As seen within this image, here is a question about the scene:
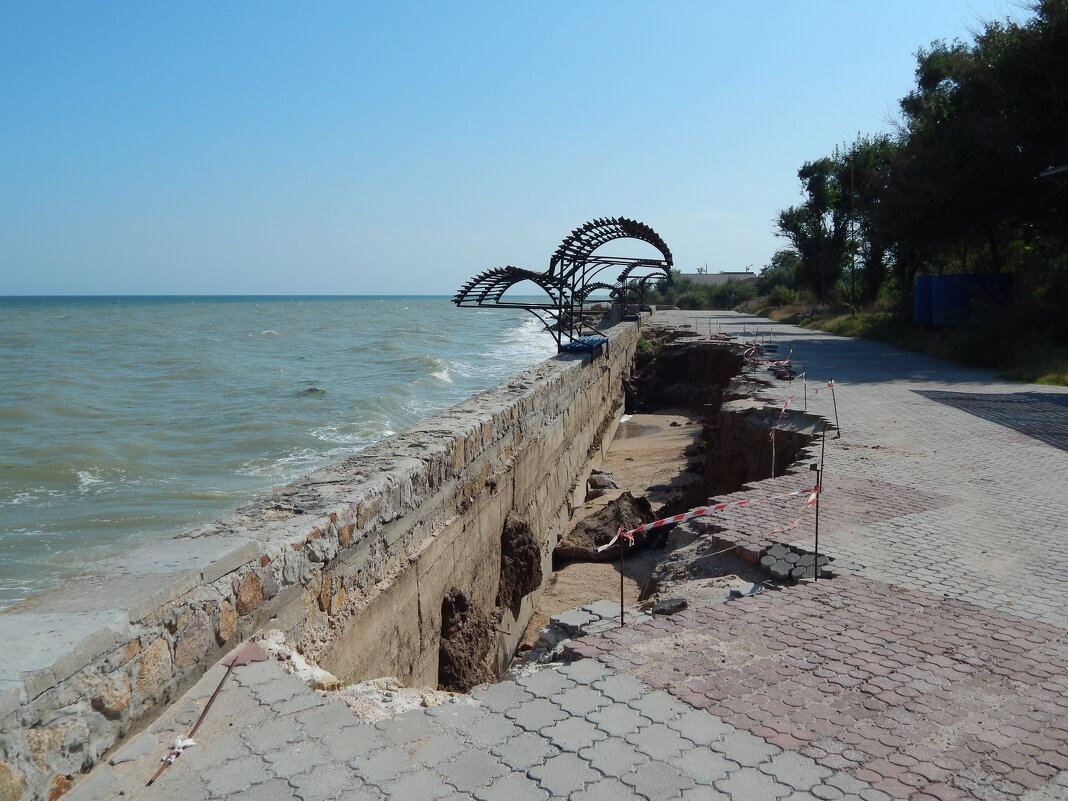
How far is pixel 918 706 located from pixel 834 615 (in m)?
0.98

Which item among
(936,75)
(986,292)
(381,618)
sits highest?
(936,75)

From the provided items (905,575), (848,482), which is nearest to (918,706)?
(905,575)

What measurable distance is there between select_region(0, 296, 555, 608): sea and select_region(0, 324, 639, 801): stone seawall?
1.26 meters

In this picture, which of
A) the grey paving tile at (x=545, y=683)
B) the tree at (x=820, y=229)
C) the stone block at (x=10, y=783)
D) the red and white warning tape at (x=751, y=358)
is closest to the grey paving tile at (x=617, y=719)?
the grey paving tile at (x=545, y=683)

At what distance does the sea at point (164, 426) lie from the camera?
9.41 m

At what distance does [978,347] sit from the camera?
17.4m

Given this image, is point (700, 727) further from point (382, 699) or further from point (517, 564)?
point (517, 564)

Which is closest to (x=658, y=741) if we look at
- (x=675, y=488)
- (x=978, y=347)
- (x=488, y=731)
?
(x=488, y=731)

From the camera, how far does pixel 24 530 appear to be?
9.26 m

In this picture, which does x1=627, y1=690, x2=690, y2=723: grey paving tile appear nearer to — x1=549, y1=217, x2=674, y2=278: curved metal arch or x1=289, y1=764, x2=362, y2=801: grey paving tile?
x1=289, y1=764, x2=362, y2=801: grey paving tile

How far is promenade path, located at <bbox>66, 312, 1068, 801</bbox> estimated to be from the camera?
2812 mm

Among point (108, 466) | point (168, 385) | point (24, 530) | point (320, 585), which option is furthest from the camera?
point (168, 385)

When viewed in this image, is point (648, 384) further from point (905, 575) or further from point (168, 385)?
point (905, 575)

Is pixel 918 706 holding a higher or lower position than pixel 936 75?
lower
